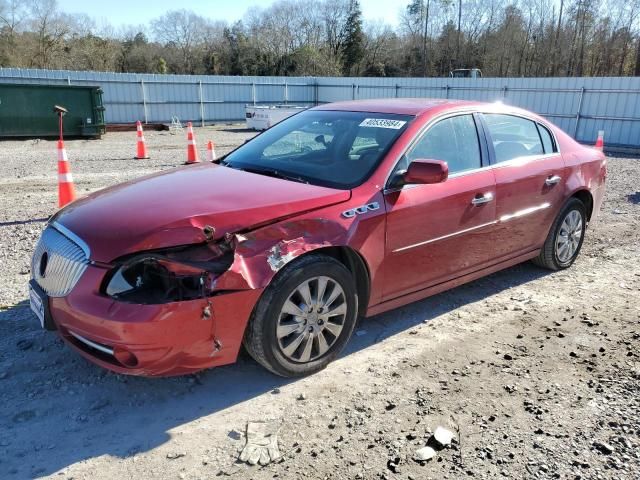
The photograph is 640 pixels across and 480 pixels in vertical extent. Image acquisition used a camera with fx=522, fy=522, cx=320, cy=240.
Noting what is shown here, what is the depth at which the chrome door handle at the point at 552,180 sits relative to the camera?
476 cm

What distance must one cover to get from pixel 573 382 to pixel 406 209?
1545 millimetres

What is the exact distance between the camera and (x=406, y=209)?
3.61 meters

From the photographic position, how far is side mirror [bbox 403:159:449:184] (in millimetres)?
Result: 3424

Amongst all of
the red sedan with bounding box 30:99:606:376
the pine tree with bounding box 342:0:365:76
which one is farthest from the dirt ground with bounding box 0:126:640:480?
the pine tree with bounding box 342:0:365:76

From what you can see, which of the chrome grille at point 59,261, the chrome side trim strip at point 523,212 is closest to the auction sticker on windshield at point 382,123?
the chrome side trim strip at point 523,212

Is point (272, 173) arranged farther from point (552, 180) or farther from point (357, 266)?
point (552, 180)

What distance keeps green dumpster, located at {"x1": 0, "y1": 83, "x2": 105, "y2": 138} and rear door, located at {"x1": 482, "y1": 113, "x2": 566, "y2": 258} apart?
1606 centimetres

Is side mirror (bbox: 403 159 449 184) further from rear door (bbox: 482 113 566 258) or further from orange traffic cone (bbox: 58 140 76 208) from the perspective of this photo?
orange traffic cone (bbox: 58 140 76 208)

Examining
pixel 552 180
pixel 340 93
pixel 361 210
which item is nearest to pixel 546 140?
pixel 552 180

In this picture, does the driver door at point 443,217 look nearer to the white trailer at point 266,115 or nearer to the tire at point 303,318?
the tire at point 303,318

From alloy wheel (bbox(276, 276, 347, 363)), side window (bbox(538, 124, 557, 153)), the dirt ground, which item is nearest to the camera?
the dirt ground

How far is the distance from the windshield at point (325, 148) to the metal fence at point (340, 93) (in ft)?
54.7

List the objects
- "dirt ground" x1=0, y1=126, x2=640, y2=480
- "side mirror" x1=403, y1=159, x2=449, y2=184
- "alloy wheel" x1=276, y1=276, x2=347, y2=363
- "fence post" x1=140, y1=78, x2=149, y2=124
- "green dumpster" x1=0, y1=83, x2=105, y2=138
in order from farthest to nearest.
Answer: "fence post" x1=140, y1=78, x2=149, y2=124 < "green dumpster" x1=0, y1=83, x2=105, y2=138 < "side mirror" x1=403, y1=159, x2=449, y2=184 < "alloy wheel" x1=276, y1=276, x2=347, y2=363 < "dirt ground" x1=0, y1=126, x2=640, y2=480

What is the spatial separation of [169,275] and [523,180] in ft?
10.4
